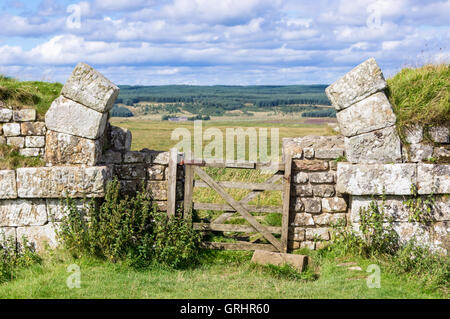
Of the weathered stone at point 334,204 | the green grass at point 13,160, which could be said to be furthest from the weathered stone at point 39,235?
the weathered stone at point 334,204

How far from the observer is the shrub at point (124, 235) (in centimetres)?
607

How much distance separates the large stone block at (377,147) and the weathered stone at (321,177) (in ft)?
1.77

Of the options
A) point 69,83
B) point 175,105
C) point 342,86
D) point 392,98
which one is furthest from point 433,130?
point 175,105

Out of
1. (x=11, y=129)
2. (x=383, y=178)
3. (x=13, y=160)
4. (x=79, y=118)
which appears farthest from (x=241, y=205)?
(x=11, y=129)

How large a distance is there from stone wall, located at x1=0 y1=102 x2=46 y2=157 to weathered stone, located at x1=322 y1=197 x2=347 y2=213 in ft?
14.7

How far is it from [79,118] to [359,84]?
13.5 feet

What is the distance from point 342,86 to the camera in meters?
6.25

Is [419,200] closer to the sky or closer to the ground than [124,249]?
closer to the sky

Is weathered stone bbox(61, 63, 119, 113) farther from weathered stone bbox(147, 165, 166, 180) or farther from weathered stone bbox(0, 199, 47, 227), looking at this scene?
weathered stone bbox(0, 199, 47, 227)

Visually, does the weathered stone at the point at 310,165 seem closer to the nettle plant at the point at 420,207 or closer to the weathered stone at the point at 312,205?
the weathered stone at the point at 312,205

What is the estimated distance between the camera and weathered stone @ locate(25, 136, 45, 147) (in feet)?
21.2

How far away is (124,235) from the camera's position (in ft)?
20.3

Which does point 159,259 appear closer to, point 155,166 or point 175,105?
point 155,166
